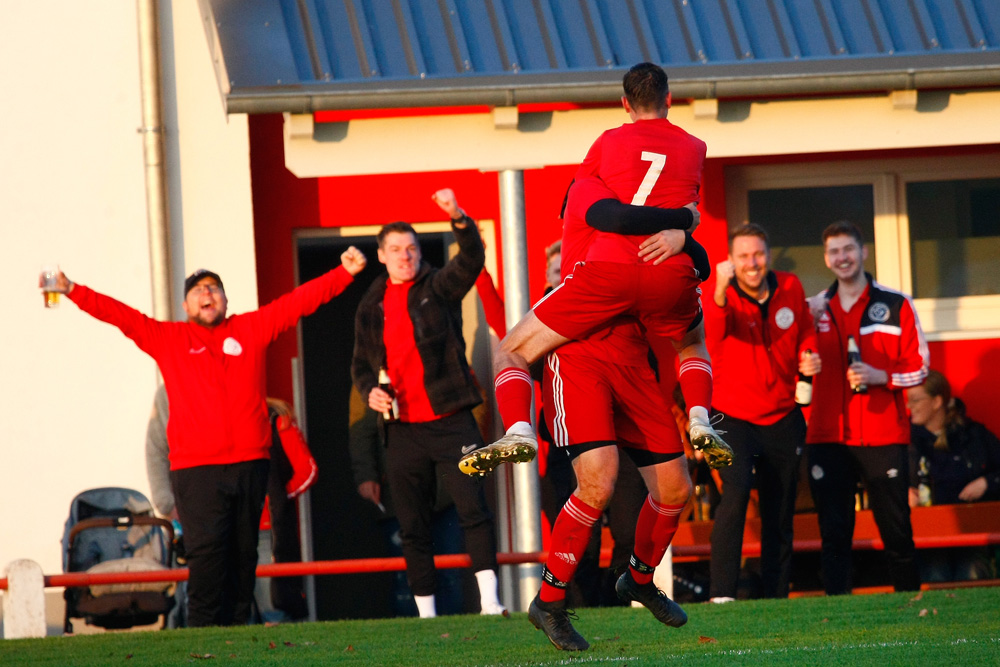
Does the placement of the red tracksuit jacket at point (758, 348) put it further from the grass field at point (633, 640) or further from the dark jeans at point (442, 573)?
the dark jeans at point (442, 573)

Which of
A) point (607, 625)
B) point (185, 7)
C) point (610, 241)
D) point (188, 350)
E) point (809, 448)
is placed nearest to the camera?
point (610, 241)

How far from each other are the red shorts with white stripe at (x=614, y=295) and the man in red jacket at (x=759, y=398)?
2363 mm

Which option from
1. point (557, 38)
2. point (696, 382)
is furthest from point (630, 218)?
point (557, 38)

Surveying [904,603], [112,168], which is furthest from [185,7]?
[904,603]

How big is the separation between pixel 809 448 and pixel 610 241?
335cm

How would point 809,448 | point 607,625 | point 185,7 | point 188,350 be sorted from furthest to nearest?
1. point 185,7
2. point 809,448
3. point 188,350
4. point 607,625

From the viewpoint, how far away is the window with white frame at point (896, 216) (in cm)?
1035

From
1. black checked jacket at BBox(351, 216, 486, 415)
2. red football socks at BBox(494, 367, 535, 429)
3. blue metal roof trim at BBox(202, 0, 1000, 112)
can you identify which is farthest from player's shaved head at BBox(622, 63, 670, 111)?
blue metal roof trim at BBox(202, 0, 1000, 112)

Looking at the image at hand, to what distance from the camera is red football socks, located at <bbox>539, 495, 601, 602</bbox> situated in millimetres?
5691

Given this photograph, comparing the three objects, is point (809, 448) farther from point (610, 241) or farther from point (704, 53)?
point (610, 241)

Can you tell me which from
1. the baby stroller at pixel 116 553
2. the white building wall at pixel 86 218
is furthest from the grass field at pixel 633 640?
the white building wall at pixel 86 218

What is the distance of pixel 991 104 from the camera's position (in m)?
8.90

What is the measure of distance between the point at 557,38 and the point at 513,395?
374 centimetres

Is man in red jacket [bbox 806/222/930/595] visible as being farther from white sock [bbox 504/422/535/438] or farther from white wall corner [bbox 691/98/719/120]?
white sock [bbox 504/422/535/438]
